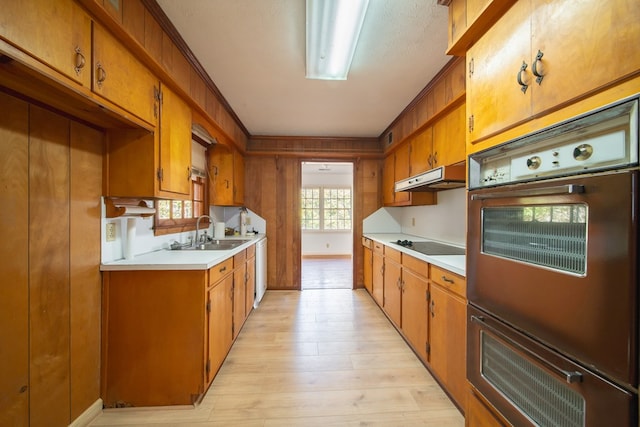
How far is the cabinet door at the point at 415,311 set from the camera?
1967 millimetres

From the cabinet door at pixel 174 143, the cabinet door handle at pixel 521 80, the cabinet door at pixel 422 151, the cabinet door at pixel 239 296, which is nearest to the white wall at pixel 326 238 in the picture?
the cabinet door at pixel 422 151

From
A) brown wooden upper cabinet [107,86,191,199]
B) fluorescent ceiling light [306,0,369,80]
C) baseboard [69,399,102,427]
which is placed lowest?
baseboard [69,399,102,427]

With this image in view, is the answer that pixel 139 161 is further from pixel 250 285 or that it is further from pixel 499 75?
pixel 499 75

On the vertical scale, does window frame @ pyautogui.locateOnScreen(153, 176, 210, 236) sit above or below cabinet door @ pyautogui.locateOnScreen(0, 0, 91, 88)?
below

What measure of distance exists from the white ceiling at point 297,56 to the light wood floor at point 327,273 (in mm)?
2772

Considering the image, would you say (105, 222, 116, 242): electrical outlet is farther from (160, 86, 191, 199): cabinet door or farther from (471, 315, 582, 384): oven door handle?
(471, 315, 582, 384): oven door handle

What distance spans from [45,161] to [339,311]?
297 centimetres

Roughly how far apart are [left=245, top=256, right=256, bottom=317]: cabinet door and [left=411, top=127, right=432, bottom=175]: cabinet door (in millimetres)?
2198

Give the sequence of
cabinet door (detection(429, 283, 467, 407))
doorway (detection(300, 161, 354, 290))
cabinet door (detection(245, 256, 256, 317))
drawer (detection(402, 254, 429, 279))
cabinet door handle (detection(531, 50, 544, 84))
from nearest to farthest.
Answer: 1. cabinet door handle (detection(531, 50, 544, 84))
2. cabinet door (detection(429, 283, 467, 407))
3. drawer (detection(402, 254, 429, 279))
4. cabinet door (detection(245, 256, 256, 317))
5. doorway (detection(300, 161, 354, 290))

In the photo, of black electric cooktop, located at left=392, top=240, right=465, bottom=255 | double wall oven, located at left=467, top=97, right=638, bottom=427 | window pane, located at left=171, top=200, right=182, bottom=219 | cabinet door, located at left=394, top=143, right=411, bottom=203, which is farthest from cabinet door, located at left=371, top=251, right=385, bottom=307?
window pane, located at left=171, top=200, right=182, bottom=219

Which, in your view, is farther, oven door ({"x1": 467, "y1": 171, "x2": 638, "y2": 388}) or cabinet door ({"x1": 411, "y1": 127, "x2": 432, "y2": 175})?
cabinet door ({"x1": 411, "y1": 127, "x2": 432, "y2": 175})

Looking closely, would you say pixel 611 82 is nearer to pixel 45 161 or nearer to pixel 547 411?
pixel 547 411

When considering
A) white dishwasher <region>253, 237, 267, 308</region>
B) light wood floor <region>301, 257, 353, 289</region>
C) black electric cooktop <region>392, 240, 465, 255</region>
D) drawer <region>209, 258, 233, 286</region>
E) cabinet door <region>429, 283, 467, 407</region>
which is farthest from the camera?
light wood floor <region>301, 257, 353, 289</region>

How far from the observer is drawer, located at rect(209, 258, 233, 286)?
1760mm
